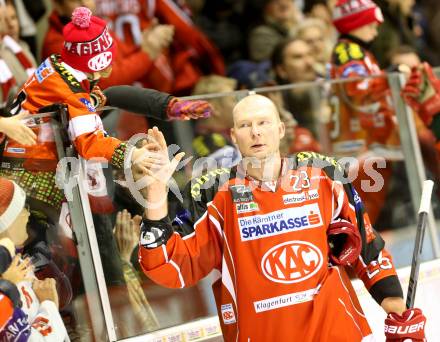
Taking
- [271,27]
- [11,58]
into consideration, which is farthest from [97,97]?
[271,27]

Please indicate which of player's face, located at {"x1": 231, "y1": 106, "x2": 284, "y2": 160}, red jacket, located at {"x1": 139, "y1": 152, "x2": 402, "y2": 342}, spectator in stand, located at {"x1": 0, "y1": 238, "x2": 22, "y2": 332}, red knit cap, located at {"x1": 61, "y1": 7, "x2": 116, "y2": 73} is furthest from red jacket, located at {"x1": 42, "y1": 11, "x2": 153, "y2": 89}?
spectator in stand, located at {"x1": 0, "y1": 238, "x2": 22, "y2": 332}

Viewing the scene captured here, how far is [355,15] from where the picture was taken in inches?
217

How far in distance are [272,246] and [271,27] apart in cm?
349

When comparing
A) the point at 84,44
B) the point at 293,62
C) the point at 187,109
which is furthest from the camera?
the point at 293,62

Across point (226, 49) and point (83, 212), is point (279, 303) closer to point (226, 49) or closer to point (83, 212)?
point (83, 212)

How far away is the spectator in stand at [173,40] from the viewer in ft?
19.3

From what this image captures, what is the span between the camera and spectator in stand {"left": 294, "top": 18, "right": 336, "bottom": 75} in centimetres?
620

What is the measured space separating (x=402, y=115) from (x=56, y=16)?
2.02m

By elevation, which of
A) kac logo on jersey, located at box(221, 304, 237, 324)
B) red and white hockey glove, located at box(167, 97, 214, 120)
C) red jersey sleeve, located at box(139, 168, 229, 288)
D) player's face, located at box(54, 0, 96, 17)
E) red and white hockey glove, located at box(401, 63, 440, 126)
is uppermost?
player's face, located at box(54, 0, 96, 17)

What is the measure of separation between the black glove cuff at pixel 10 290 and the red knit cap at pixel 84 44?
Answer: 0.98 metres

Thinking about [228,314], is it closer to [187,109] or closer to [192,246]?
[192,246]

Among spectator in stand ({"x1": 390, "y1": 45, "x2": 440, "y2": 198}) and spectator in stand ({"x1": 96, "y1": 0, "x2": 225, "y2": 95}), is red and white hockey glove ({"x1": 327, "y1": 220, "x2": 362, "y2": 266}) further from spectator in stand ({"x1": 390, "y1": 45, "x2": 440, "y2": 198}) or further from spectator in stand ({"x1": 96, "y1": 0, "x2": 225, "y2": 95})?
spectator in stand ({"x1": 96, "y1": 0, "x2": 225, "y2": 95})

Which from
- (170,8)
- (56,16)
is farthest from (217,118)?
(170,8)

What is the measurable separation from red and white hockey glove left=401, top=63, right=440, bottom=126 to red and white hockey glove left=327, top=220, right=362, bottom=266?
5.54 feet
